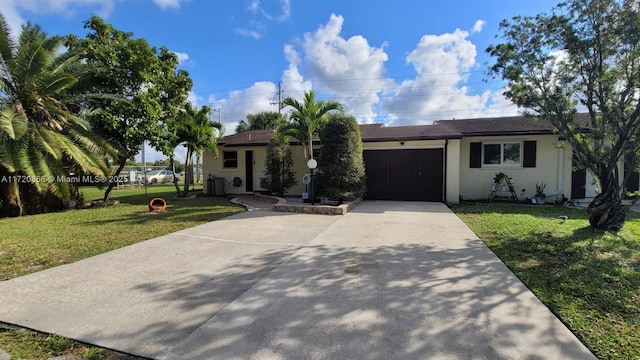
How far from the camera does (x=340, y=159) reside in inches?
403

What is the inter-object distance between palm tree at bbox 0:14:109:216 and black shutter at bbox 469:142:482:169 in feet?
43.9

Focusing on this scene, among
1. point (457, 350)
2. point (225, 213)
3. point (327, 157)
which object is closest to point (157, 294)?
point (457, 350)

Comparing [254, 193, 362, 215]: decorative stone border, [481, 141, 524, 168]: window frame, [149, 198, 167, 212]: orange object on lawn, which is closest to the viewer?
[254, 193, 362, 215]: decorative stone border

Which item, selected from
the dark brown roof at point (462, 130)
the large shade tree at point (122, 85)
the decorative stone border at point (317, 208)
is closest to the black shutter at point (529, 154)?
the dark brown roof at point (462, 130)

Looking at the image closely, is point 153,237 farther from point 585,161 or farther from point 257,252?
point 585,161

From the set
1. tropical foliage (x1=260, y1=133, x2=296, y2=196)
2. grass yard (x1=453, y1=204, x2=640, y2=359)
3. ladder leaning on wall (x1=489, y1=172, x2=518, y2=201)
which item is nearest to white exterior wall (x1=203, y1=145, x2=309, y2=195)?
tropical foliage (x1=260, y1=133, x2=296, y2=196)

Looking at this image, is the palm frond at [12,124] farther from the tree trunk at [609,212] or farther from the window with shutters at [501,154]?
the window with shutters at [501,154]

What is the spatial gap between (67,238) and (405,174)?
1073 cm

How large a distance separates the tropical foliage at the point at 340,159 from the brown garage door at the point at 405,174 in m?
2.34

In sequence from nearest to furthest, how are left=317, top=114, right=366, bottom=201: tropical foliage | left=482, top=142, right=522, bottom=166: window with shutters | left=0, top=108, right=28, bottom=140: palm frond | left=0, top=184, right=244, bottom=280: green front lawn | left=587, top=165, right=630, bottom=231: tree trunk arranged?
left=0, top=184, right=244, bottom=280: green front lawn, left=587, top=165, right=630, bottom=231: tree trunk, left=0, top=108, right=28, bottom=140: palm frond, left=317, top=114, right=366, bottom=201: tropical foliage, left=482, top=142, right=522, bottom=166: window with shutters

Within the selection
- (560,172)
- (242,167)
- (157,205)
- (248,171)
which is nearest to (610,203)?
(560,172)

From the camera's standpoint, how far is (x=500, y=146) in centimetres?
1232

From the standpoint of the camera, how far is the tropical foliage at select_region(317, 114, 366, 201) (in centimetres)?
1026

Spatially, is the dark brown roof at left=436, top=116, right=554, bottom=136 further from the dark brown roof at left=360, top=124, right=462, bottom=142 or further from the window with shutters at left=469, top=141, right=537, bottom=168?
the dark brown roof at left=360, top=124, right=462, bottom=142
